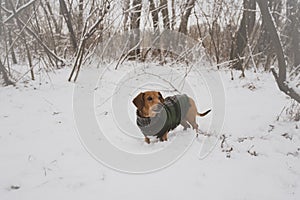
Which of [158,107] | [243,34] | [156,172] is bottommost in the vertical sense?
[156,172]

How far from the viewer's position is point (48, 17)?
8.65m

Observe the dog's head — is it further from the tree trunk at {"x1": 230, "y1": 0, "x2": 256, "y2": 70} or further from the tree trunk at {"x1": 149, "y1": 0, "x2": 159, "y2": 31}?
the tree trunk at {"x1": 230, "y1": 0, "x2": 256, "y2": 70}

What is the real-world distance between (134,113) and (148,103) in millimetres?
1293

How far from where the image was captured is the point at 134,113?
14.8 ft

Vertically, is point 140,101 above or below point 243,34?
below

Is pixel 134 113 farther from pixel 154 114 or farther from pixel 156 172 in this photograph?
pixel 156 172

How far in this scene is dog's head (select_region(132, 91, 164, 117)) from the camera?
323 cm

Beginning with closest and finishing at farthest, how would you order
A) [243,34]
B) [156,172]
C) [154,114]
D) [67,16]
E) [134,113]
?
[156,172], [154,114], [134,113], [67,16], [243,34]

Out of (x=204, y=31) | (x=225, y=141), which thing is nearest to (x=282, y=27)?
(x=204, y=31)

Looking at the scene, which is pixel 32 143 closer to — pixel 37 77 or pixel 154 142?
pixel 154 142

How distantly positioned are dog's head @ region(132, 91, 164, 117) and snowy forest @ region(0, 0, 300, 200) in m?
0.42

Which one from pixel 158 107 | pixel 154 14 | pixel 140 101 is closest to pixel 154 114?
pixel 158 107

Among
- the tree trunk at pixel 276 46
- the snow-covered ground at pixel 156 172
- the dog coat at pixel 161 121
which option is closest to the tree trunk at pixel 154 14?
the snow-covered ground at pixel 156 172

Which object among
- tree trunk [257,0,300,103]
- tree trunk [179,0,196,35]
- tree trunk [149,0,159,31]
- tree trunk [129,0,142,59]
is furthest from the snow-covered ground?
tree trunk [179,0,196,35]
